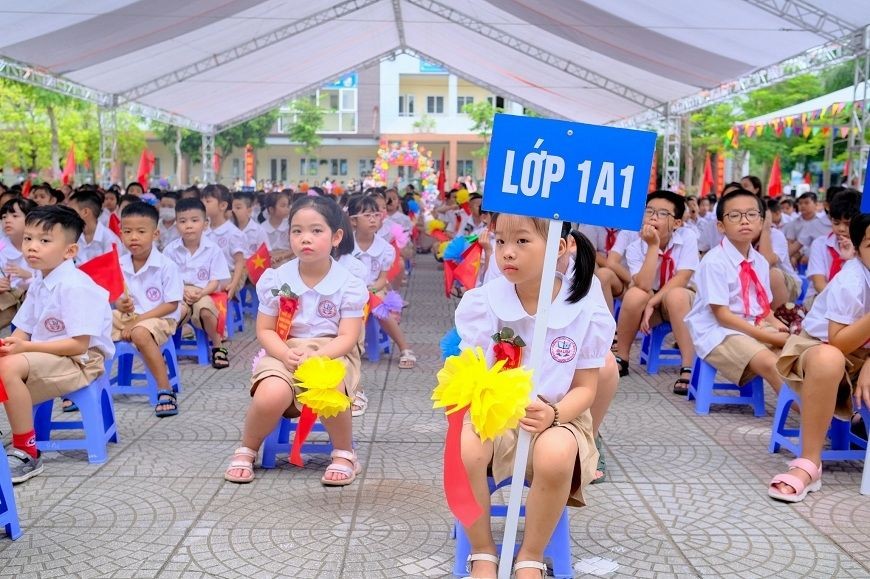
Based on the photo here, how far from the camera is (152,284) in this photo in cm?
591

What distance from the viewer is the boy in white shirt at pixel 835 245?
6109mm

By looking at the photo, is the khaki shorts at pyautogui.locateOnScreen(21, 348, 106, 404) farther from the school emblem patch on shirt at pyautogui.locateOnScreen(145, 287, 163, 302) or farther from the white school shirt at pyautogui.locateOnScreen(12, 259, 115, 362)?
the school emblem patch on shirt at pyautogui.locateOnScreen(145, 287, 163, 302)

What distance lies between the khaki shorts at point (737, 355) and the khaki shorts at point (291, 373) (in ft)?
7.48

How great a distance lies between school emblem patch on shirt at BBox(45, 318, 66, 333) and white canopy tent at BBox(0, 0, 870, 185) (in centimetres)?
684

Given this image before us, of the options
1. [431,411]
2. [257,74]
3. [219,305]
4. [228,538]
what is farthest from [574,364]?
[257,74]

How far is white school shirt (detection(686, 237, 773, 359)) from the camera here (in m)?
5.44

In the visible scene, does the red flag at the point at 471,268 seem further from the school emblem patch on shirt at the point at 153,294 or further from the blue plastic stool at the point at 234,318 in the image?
the blue plastic stool at the point at 234,318

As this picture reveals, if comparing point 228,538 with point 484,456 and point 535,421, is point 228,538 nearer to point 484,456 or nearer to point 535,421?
point 484,456

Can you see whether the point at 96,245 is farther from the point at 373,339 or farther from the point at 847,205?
the point at 847,205

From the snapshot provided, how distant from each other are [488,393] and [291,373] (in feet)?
5.28

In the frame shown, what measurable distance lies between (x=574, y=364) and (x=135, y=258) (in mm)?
3794

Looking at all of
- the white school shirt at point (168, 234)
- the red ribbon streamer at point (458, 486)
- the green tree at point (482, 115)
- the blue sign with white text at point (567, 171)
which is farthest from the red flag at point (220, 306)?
the green tree at point (482, 115)

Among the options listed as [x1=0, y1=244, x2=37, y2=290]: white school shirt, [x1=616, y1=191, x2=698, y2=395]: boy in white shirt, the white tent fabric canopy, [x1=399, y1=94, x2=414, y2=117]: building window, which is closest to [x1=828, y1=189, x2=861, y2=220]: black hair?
[x1=616, y1=191, x2=698, y2=395]: boy in white shirt

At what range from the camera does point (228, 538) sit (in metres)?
3.50
